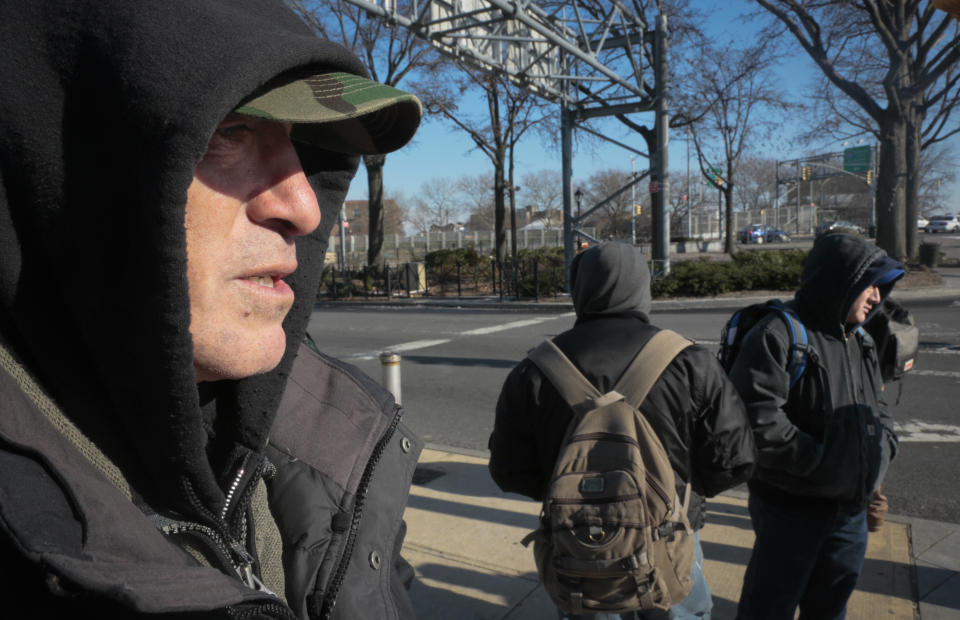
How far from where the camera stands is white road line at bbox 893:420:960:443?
19.4ft

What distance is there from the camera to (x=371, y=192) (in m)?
23.9

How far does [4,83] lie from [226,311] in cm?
37

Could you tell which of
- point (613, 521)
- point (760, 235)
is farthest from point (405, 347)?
point (760, 235)

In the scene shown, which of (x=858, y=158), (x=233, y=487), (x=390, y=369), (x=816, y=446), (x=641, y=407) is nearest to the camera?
(x=233, y=487)

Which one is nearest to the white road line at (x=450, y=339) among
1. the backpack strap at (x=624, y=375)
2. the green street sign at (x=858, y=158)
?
the backpack strap at (x=624, y=375)

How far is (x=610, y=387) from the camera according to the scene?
8.18ft

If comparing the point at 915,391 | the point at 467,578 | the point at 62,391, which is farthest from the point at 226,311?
the point at 915,391

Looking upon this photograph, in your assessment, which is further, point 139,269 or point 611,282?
point 611,282

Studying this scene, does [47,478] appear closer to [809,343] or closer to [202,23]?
[202,23]

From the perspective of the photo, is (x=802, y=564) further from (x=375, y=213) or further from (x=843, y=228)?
(x=375, y=213)

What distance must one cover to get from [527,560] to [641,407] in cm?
197

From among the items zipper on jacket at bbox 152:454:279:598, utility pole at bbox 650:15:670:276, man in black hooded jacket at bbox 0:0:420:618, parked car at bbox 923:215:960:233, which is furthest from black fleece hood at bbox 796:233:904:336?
parked car at bbox 923:215:960:233

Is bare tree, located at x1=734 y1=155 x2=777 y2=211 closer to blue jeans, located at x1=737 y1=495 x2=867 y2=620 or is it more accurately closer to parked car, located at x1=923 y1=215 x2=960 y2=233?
parked car, located at x1=923 y1=215 x2=960 y2=233

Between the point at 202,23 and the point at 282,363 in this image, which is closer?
the point at 202,23
